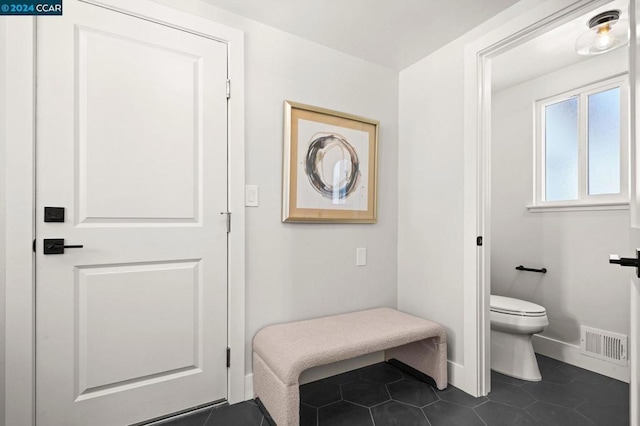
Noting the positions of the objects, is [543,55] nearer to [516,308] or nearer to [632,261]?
[516,308]

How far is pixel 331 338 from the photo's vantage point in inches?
67.9

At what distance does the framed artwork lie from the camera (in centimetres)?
204

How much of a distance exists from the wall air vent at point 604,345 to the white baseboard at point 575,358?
1.3 inches

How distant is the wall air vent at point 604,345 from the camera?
2130 mm

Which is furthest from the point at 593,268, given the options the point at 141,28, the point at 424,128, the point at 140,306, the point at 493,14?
the point at 141,28

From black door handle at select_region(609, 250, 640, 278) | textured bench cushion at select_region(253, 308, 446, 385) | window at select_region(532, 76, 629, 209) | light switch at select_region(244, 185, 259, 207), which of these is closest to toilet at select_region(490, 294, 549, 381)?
textured bench cushion at select_region(253, 308, 446, 385)

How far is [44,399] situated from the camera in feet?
4.76

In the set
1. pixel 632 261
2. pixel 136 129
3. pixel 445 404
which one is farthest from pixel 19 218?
pixel 445 404

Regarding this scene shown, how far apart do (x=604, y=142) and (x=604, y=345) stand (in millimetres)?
1418

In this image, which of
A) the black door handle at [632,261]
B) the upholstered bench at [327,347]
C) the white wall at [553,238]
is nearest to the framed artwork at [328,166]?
the upholstered bench at [327,347]

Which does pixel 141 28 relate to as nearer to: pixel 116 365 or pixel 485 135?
pixel 116 365

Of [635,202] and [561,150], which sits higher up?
[561,150]

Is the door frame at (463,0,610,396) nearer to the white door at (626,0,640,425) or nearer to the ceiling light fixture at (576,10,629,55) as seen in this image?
the ceiling light fixture at (576,10,629,55)

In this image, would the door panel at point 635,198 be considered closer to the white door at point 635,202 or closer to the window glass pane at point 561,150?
A: the white door at point 635,202
